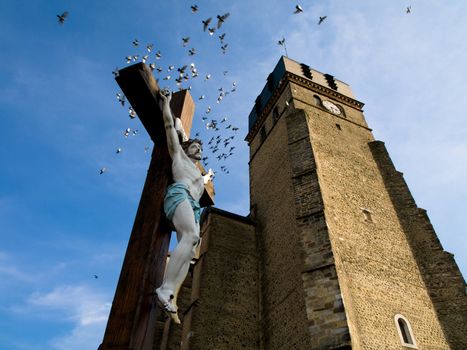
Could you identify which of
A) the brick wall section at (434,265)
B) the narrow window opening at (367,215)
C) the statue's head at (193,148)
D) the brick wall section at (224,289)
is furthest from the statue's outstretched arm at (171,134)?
the narrow window opening at (367,215)

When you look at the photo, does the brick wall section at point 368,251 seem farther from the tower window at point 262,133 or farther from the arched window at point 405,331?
the tower window at point 262,133

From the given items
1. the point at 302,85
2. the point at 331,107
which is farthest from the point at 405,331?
the point at 302,85

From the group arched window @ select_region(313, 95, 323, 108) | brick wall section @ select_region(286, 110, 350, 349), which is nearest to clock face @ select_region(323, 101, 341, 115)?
arched window @ select_region(313, 95, 323, 108)

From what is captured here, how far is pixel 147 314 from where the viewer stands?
208cm

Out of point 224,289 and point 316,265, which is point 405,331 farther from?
point 224,289

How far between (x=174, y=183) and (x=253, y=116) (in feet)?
70.6

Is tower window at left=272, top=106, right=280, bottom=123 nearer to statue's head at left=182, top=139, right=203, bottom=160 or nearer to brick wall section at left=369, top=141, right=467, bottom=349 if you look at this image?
brick wall section at left=369, top=141, right=467, bottom=349

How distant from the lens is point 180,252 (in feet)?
7.64

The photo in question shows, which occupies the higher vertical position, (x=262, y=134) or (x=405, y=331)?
(x=262, y=134)

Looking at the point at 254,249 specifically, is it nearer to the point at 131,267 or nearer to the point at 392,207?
the point at 392,207

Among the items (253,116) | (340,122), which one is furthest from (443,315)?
(253,116)

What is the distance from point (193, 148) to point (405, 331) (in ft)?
31.7

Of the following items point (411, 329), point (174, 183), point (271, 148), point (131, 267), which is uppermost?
point (271, 148)

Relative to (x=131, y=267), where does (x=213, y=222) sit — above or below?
above
